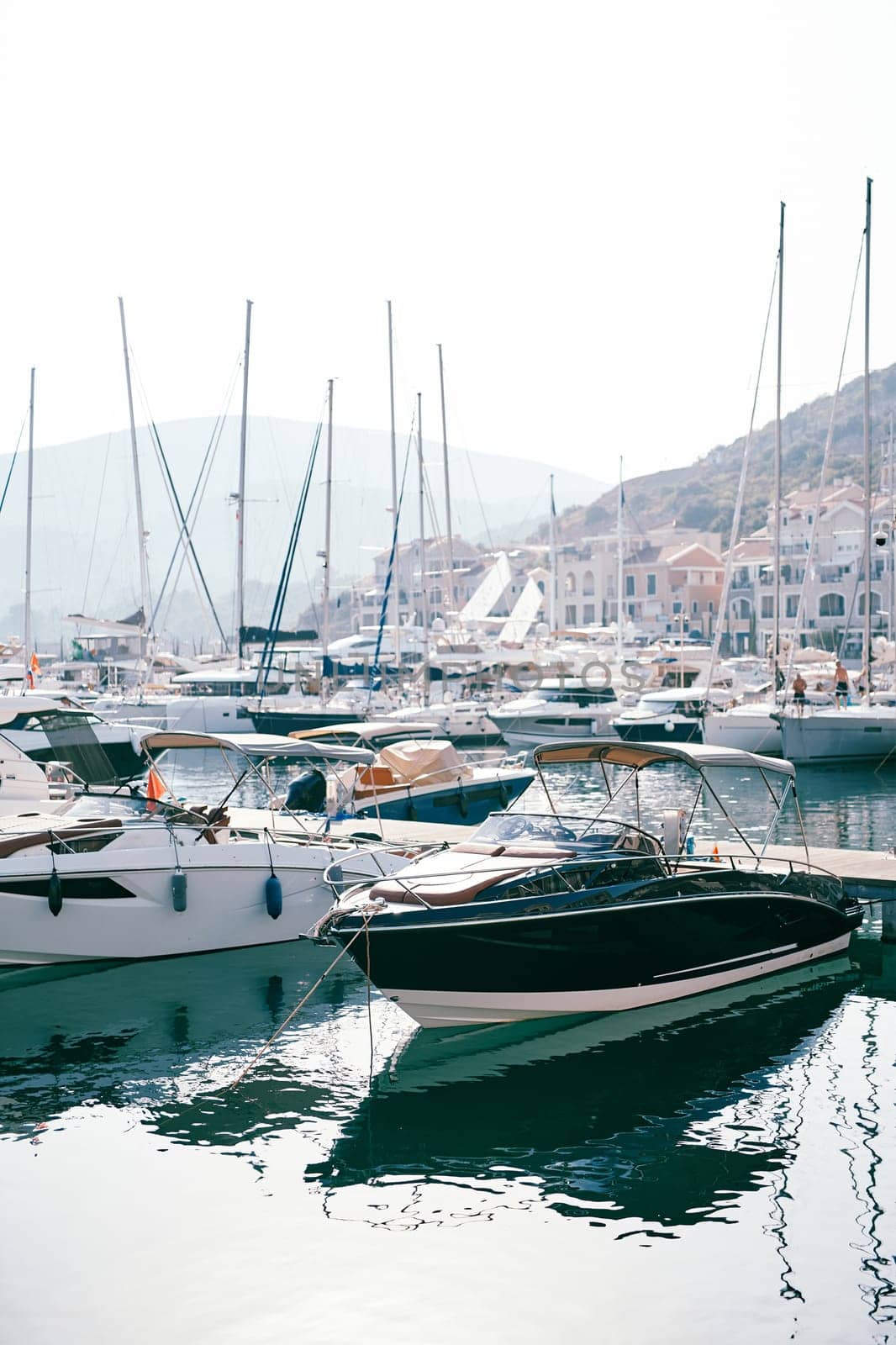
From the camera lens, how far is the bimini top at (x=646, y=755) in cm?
1471

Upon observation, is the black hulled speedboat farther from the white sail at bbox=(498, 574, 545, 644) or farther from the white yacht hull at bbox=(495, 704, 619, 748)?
the white sail at bbox=(498, 574, 545, 644)

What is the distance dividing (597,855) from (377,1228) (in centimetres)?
508

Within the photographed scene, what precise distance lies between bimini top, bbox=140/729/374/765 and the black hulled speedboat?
469cm

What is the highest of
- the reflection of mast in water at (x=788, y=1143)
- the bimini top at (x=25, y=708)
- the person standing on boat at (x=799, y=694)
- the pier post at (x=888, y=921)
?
the bimini top at (x=25, y=708)

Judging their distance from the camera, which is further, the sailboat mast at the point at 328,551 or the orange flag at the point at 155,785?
the sailboat mast at the point at 328,551

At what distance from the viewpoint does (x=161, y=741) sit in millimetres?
17703

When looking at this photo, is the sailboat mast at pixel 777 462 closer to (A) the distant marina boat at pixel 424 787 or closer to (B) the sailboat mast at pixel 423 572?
(B) the sailboat mast at pixel 423 572

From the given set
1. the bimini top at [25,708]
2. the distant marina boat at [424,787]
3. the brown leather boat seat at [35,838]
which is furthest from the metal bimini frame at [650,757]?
the bimini top at [25,708]

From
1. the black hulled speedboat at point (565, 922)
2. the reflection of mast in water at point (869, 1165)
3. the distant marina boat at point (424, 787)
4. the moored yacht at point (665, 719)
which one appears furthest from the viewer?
the moored yacht at point (665, 719)

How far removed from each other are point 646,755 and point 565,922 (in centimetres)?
325

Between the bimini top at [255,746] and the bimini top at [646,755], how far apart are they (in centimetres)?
433

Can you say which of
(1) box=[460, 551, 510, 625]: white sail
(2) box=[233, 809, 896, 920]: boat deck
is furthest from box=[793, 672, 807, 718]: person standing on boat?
(1) box=[460, 551, 510, 625]: white sail

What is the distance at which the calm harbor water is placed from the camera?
7465mm

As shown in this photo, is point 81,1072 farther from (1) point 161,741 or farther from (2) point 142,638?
(2) point 142,638
